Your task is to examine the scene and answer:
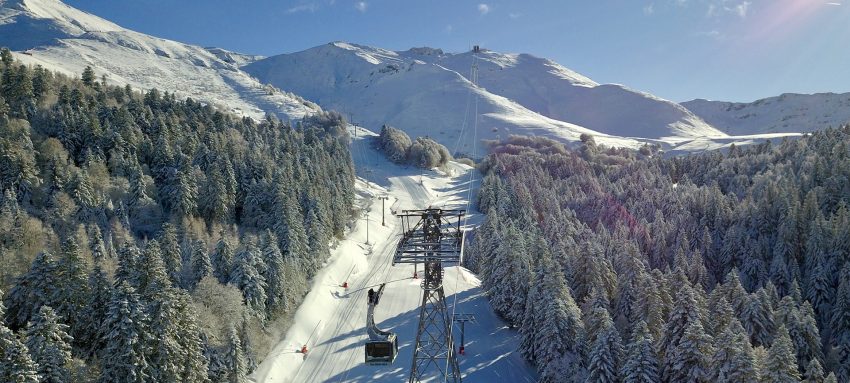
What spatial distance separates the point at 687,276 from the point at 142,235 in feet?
222

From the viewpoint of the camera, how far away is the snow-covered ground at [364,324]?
47750 millimetres

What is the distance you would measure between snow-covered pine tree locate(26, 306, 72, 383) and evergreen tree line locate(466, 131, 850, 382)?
3567 centimetres

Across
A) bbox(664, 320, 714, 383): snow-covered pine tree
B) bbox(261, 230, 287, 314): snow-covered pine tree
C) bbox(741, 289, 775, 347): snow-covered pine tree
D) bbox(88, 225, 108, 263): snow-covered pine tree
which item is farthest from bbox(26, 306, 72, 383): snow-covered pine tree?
bbox(741, 289, 775, 347): snow-covered pine tree

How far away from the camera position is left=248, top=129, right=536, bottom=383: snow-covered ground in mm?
47750

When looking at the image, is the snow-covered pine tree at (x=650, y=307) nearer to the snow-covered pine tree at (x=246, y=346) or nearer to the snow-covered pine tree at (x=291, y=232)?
the snow-covered pine tree at (x=246, y=346)

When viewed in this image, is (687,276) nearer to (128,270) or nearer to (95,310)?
(128,270)

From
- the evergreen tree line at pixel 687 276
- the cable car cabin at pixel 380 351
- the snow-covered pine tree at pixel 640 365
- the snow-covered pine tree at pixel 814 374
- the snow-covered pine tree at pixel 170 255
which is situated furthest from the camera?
the snow-covered pine tree at pixel 170 255

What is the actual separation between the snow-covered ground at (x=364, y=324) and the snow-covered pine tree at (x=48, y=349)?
57.6 ft

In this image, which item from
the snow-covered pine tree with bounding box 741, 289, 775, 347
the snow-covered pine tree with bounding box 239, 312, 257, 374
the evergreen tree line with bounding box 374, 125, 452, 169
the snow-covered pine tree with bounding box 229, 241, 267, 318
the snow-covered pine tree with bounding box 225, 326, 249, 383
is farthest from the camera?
the evergreen tree line with bounding box 374, 125, 452, 169

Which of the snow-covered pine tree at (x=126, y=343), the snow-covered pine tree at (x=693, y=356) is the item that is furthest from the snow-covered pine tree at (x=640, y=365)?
the snow-covered pine tree at (x=126, y=343)

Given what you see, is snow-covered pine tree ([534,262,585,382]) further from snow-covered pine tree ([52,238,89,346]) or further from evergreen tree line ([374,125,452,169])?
evergreen tree line ([374,125,452,169])

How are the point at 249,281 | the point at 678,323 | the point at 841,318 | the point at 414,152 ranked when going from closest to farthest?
1. the point at 678,323
2. the point at 249,281
3. the point at 841,318
4. the point at 414,152

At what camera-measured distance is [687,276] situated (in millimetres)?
64125

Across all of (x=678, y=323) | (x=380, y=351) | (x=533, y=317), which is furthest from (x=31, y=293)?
(x=678, y=323)
